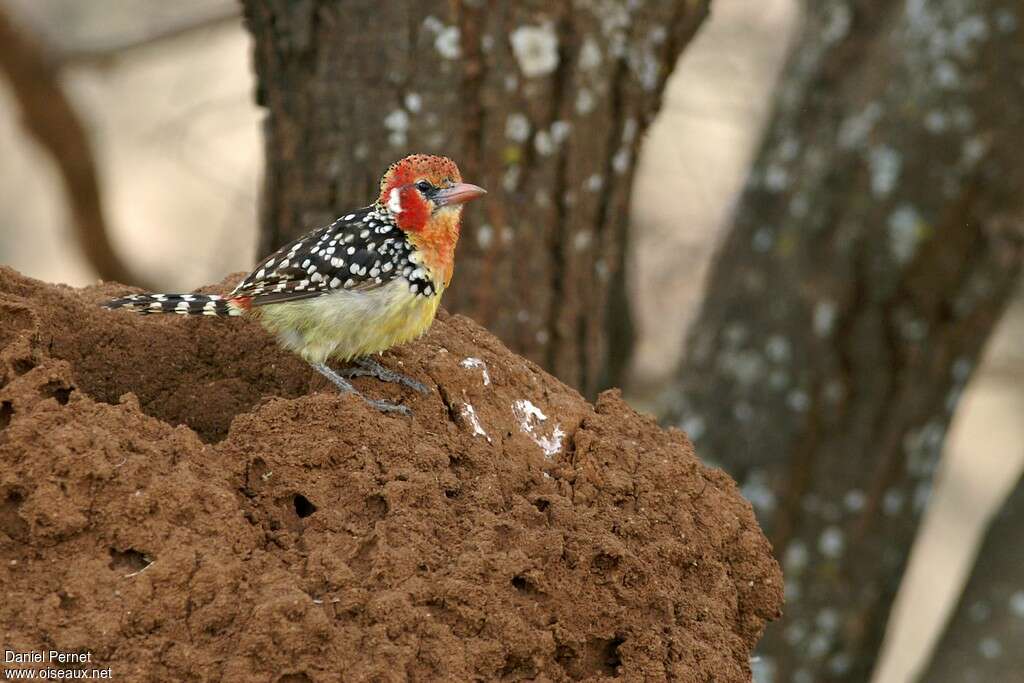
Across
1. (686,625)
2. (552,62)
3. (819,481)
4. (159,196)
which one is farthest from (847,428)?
(159,196)

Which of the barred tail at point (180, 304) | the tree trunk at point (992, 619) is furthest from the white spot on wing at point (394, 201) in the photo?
the tree trunk at point (992, 619)

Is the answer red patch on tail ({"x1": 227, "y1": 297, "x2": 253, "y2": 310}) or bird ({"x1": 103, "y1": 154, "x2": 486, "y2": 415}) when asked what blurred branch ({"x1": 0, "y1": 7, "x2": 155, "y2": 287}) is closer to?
bird ({"x1": 103, "y1": 154, "x2": 486, "y2": 415})

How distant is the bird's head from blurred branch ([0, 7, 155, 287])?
158 inches

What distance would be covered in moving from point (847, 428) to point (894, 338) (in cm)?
46

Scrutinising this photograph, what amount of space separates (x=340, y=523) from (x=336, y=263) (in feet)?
4.18

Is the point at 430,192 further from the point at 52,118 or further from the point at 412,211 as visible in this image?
the point at 52,118

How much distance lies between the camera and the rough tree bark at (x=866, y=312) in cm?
580

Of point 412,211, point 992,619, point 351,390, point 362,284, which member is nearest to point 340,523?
point 351,390

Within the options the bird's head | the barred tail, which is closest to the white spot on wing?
the bird's head

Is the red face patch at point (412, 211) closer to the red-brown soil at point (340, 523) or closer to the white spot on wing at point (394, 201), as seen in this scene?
the white spot on wing at point (394, 201)

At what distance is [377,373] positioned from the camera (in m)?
3.65

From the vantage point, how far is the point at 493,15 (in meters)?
5.04

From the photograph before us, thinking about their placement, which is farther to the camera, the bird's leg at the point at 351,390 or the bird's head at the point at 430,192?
the bird's head at the point at 430,192

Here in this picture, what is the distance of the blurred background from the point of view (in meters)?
5.91
